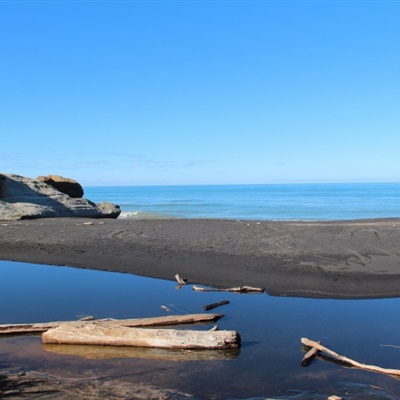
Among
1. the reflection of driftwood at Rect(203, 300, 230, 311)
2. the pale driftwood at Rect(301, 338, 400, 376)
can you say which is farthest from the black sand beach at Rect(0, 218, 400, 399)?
the pale driftwood at Rect(301, 338, 400, 376)

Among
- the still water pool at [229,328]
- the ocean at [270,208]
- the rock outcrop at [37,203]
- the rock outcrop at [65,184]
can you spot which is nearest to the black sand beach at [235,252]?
the still water pool at [229,328]

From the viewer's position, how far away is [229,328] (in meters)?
9.67

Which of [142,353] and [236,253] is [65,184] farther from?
[142,353]

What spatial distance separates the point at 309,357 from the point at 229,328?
2.22m

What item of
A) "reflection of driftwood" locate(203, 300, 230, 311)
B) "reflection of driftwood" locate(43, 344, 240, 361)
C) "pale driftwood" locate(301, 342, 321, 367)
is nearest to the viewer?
"pale driftwood" locate(301, 342, 321, 367)

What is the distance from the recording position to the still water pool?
688cm

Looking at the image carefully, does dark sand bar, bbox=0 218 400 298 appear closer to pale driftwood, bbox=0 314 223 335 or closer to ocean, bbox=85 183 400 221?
pale driftwood, bbox=0 314 223 335

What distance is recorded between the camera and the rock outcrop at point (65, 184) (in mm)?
35500

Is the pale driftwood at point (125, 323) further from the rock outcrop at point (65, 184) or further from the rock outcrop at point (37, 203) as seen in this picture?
the rock outcrop at point (65, 184)

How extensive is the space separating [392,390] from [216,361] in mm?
2474

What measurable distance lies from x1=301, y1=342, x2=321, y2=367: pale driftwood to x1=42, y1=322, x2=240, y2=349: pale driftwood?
43.3 inches

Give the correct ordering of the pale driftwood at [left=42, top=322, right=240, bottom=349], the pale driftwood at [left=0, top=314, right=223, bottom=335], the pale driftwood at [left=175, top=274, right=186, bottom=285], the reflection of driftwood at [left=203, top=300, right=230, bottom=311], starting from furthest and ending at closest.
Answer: the pale driftwood at [left=175, top=274, right=186, bottom=285]
the reflection of driftwood at [left=203, top=300, right=230, bottom=311]
the pale driftwood at [left=0, top=314, right=223, bottom=335]
the pale driftwood at [left=42, top=322, right=240, bottom=349]

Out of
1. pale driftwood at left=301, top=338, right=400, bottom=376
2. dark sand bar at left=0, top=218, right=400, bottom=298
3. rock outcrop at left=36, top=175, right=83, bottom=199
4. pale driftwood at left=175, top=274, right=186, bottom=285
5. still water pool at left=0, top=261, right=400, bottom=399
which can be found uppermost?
rock outcrop at left=36, top=175, right=83, bottom=199

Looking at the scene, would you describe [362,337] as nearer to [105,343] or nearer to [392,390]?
[392,390]
